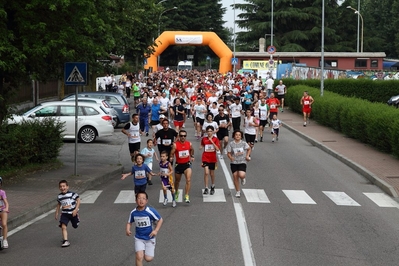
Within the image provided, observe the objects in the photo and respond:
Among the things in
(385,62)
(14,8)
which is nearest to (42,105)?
(14,8)

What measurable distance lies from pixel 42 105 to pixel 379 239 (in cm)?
1808

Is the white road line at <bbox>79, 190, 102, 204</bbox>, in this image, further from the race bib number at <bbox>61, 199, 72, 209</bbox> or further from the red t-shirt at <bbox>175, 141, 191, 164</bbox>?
the race bib number at <bbox>61, 199, 72, 209</bbox>

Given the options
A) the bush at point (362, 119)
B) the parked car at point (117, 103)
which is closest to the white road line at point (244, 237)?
the bush at point (362, 119)

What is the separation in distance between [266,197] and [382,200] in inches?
104

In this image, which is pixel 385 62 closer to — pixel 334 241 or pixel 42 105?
pixel 42 105

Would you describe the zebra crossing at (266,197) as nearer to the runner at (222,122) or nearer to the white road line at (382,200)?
the white road line at (382,200)

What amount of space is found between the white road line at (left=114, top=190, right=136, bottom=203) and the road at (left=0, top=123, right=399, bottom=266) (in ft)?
0.15

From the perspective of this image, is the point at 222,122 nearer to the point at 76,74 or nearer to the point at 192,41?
the point at 76,74

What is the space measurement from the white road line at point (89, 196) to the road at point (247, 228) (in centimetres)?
2

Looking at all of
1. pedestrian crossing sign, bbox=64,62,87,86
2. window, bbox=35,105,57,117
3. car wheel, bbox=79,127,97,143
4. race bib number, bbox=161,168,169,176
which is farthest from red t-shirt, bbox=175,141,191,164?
window, bbox=35,105,57,117

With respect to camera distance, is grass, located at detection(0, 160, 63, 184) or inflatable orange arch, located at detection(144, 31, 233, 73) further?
inflatable orange arch, located at detection(144, 31, 233, 73)

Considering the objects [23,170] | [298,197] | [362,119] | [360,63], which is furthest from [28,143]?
[360,63]

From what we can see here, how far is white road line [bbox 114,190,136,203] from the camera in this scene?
52.8 ft

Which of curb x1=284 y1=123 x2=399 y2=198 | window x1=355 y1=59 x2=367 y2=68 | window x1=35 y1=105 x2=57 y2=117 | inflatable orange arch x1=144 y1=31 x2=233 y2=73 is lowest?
curb x1=284 y1=123 x2=399 y2=198
